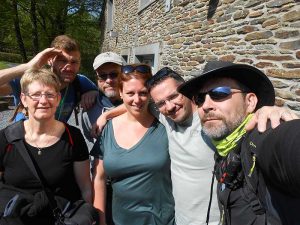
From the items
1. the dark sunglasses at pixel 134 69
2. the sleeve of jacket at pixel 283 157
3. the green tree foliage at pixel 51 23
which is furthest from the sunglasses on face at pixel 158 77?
the green tree foliage at pixel 51 23

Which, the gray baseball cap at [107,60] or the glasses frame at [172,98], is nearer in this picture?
the glasses frame at [172,98]

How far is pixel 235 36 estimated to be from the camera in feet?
17.0

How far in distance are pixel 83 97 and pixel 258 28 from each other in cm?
296

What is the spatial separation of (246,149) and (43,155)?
140 cm

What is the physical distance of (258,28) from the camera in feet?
15.1

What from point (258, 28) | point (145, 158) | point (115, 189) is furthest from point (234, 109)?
point (258, 28)

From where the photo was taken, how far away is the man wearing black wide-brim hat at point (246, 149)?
1.12 meters

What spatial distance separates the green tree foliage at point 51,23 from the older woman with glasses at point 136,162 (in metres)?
Result: 19.2

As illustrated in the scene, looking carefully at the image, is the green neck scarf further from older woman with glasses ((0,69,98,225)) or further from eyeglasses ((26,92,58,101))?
eyeglasses ((26,92,58,101))

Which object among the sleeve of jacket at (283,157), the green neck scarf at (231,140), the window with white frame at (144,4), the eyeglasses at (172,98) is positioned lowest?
the green neck scarf at (231,140)

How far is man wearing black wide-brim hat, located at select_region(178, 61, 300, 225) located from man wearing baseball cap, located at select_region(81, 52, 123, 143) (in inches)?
41.8

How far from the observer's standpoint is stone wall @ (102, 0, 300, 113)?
3930 millimetres

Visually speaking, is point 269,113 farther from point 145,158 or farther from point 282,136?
point 145,158

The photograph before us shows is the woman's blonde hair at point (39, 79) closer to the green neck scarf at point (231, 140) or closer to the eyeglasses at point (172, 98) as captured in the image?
A: the eyeglasses at point (172, 98)
